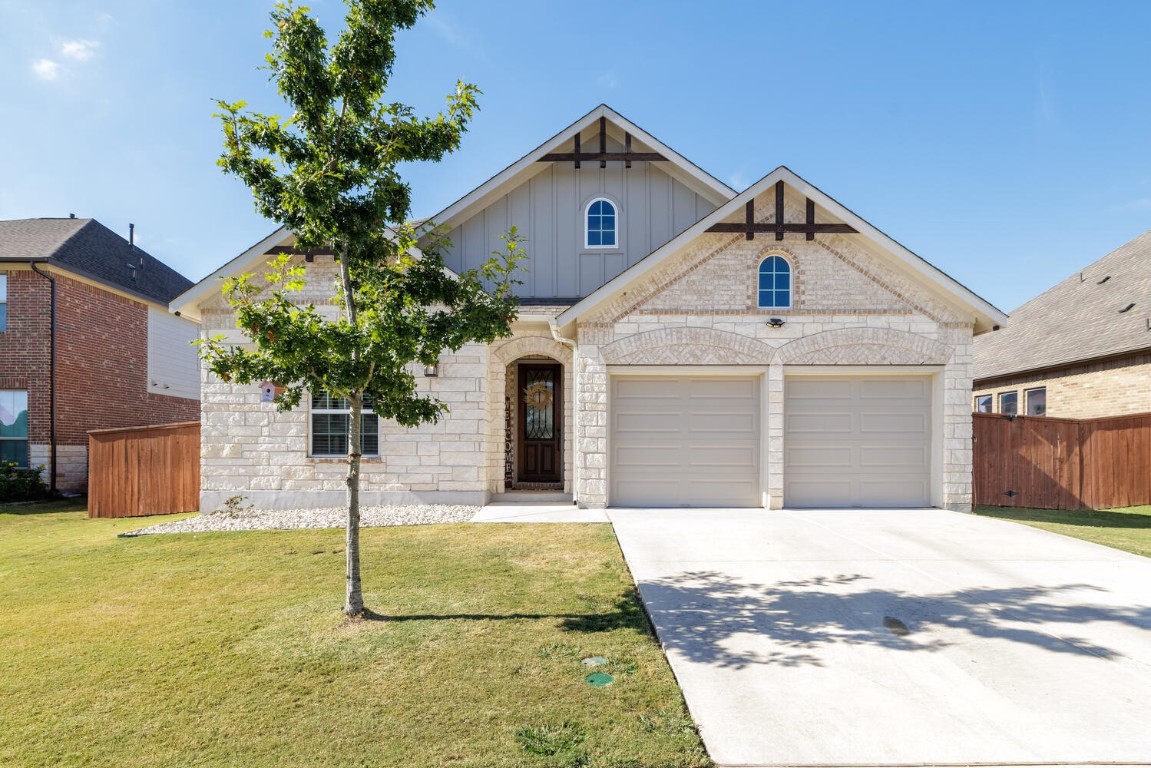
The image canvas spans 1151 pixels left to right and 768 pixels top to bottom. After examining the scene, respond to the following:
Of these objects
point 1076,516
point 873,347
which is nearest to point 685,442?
point 873,347

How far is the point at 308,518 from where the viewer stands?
1046cm

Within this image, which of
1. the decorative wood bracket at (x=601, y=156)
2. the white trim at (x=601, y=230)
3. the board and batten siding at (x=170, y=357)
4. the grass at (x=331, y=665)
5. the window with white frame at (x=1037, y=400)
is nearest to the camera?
the grass at (x=331, y=665)

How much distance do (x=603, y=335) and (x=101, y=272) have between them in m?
15.3

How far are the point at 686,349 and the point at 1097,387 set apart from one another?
1232 centimetres

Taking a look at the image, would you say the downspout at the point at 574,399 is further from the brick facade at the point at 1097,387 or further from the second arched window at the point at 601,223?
the brick facade at the point at 1097,387

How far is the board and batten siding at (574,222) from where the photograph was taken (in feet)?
41.4

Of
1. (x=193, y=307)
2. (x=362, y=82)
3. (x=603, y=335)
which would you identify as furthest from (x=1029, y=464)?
(x=193, y=307)

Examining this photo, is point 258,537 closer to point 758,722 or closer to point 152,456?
point 152,456

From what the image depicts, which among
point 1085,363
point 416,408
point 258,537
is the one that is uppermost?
point 1085,363

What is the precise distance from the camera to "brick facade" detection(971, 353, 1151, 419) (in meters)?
13.9

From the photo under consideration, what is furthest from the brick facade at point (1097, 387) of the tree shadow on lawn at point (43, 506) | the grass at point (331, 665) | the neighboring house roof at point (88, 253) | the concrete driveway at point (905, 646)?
the neighboring house roof at point (88, 253)

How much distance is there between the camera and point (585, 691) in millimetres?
3904

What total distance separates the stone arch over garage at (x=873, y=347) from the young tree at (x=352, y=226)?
6.75 meters

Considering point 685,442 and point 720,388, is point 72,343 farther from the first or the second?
point 720,388
